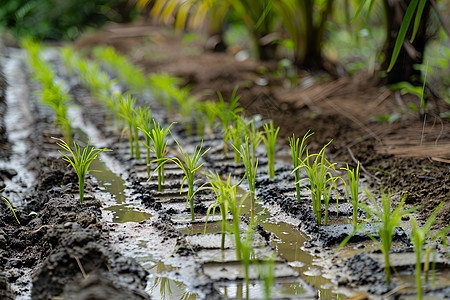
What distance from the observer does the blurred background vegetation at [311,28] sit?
4.53m

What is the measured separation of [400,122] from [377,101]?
68cm

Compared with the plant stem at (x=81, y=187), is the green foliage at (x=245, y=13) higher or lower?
higher

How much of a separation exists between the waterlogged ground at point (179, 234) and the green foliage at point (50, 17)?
392 inches

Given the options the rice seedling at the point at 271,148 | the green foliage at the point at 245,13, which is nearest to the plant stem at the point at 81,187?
the rice seedling at the point at 271,148

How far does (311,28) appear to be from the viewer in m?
6.07

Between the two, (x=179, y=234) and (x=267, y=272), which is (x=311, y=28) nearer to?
(x=179, y=234)

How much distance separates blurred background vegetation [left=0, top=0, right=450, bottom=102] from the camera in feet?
14.9

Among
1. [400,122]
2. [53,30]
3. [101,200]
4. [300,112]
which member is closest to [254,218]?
[101,200]

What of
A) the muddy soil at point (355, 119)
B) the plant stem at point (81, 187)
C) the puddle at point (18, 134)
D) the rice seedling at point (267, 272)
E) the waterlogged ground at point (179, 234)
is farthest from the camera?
the puddle at point (18, 134)

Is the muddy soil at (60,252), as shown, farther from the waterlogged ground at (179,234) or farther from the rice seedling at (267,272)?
the rice seedling at (267,272)

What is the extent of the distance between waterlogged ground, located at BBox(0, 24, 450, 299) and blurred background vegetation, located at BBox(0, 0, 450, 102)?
0.95 m

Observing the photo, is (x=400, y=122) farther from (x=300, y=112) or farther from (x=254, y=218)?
(x=254, y=218)

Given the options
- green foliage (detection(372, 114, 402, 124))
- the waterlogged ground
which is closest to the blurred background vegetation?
green foliage (detection(372, 114, 402, 124))

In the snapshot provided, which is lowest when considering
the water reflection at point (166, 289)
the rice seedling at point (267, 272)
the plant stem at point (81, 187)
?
the water reflection at point (166, 289)
